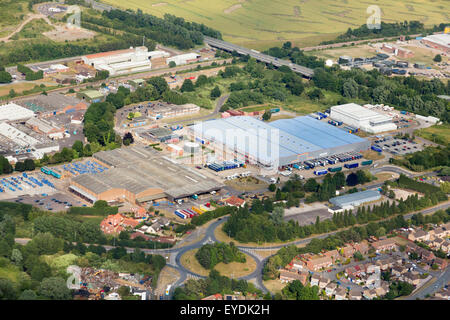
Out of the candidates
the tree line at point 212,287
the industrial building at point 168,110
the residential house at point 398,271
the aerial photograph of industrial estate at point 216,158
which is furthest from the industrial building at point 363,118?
the tree line at point 212,287

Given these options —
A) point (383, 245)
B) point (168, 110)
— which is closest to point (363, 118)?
point (168, 110)

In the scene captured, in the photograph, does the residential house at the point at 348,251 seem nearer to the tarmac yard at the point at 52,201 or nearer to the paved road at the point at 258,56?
the tarmac yard at the point at 52,201

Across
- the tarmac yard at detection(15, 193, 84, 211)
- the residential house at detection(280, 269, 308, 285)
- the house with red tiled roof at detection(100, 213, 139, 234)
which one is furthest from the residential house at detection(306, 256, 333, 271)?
the tarmac yard at detection(15, 193, 84, 211)

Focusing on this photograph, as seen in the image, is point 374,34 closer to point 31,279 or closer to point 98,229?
point 98,229

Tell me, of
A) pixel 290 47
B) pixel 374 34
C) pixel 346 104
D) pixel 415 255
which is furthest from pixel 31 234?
pixel 374 34

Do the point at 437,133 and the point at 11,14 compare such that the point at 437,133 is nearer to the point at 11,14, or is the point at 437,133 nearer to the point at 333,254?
the point at 333,254

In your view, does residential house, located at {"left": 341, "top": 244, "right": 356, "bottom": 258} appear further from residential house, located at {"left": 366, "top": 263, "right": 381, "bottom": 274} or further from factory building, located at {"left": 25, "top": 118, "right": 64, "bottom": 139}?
factory building, located at {"left": 25, "top": 118, "right": 64, "bottom": 139}
